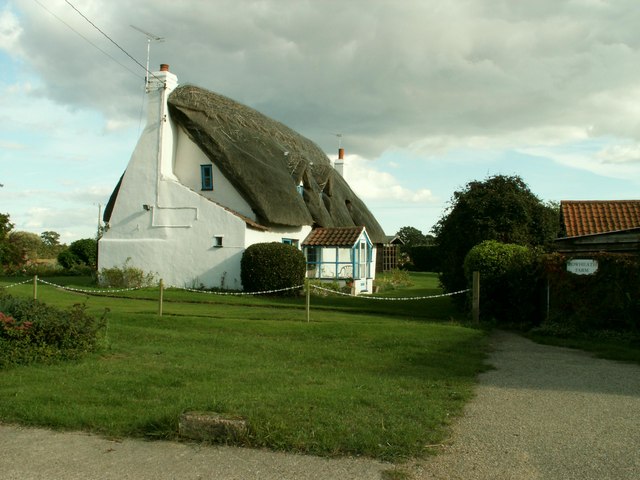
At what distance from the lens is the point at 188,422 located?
6.04m

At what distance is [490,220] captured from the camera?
2006cm

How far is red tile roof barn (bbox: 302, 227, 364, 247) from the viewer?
2945 cm

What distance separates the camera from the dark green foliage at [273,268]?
25545 mm

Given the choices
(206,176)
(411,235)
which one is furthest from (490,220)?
(411,235)

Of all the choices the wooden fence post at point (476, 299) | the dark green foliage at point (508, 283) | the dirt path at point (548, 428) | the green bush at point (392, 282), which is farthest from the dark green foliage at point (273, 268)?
the dirt path at point (548, 428)

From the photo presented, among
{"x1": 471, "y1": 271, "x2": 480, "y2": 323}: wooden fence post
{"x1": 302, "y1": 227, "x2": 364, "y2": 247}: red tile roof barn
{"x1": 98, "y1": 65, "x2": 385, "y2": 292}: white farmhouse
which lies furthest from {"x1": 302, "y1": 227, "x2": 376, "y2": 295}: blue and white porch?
{"x1": 471, "y1": 271, "x2": 480, "y2": 323}: wooden fence post

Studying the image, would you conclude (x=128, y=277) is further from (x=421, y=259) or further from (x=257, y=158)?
(x=421, y=259)

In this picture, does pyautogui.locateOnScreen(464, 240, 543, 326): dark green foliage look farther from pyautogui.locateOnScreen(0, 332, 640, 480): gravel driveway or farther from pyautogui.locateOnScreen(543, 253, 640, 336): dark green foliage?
pyautogui.locateOnScreen(0, 332, 640, 480): gravel driveway

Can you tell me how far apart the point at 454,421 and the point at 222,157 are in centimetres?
2255

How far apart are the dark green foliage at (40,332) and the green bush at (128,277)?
17.3 metres

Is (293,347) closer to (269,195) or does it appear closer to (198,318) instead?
(198,318)

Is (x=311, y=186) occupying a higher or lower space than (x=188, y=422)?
higher

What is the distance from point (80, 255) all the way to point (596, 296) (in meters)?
33.2

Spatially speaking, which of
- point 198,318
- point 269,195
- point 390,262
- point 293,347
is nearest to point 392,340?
point 293,347
